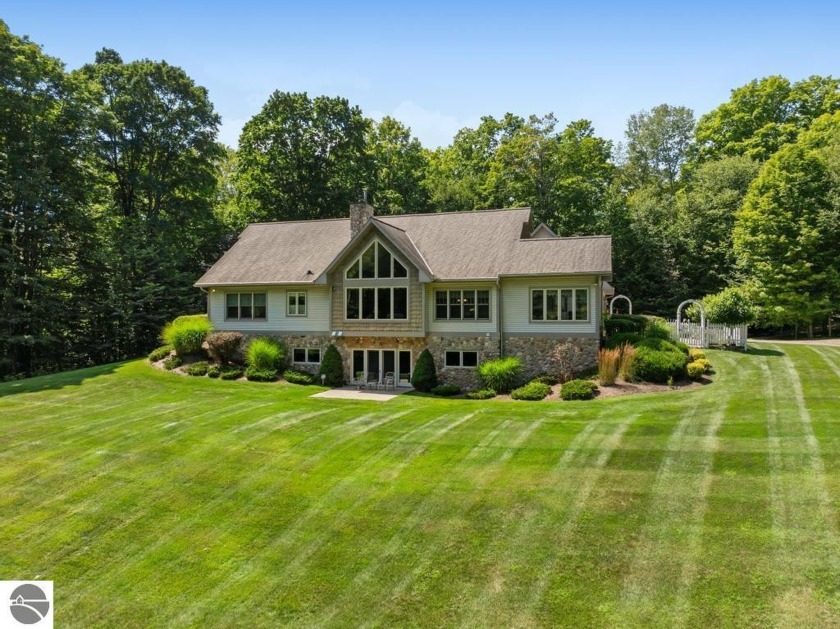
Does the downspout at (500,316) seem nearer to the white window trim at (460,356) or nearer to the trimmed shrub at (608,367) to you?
the white window trim at (460,356)

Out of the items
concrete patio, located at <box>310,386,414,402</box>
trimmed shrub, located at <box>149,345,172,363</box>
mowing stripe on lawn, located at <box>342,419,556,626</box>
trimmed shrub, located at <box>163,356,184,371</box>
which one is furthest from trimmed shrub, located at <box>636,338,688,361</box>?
trimmed shrub, located at <box>149,345,172,363</box>

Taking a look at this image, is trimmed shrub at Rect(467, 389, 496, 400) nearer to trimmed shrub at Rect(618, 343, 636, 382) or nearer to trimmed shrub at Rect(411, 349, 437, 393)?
trimmed shrub at Rect(411, 349, 437, 393)

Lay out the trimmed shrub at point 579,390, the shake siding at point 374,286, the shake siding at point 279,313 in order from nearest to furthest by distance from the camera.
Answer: the trimmed shrub at point 579,390 → the shake siding at point 374,286 → the shake siding at point 279,313

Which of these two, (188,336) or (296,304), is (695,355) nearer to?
(296,304)

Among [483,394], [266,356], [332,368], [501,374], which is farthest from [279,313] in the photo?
[501,374]

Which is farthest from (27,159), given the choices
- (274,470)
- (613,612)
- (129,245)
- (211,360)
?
(613,612)

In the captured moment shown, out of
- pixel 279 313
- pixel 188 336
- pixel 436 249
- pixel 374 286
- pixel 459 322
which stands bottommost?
pixel 188 336

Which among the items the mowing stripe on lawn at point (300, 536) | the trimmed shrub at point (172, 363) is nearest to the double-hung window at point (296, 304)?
the trimmed shrub at point (172, 363)
